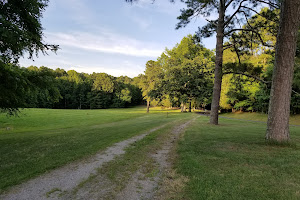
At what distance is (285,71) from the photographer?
6125 mm

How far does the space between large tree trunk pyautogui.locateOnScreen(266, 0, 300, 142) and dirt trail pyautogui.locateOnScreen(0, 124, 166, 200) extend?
5752 millimetres

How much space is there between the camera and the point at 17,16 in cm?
907

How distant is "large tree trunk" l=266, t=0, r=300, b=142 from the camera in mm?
6082

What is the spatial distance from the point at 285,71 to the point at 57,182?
7.49 metres

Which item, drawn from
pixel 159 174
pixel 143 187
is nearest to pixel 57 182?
pixel 143 187

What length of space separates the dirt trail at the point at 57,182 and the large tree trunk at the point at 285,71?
226 inches

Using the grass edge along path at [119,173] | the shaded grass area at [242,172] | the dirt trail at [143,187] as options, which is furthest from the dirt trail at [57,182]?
the shaded grass area at [242,172]

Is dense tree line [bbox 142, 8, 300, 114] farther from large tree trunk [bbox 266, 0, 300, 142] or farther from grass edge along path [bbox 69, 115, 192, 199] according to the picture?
grass edge along path [bbox 69, 115, 192, 199]

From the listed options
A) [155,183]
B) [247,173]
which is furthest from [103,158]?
[247,173]

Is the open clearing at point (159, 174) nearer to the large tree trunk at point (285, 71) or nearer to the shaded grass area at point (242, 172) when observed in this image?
the shaded grass area at point (242, 172)

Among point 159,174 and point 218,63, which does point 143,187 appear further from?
point 218,63

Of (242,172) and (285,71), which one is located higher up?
(285,71)

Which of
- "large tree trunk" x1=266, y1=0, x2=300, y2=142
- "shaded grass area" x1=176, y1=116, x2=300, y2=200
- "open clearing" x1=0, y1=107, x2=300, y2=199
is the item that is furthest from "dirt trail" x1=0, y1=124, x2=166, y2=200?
"large tree trunk" x1=266, y1=0, x2=300, y2=142

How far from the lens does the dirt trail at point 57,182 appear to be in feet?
11.4
